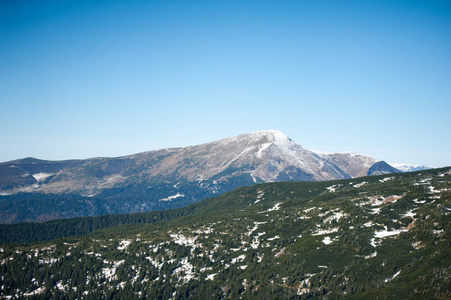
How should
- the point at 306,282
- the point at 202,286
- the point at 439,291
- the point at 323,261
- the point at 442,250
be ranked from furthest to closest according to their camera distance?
the point at 202,286
the point at 323,261
the point at 306,282
the point at 442,250
the point at 439,291

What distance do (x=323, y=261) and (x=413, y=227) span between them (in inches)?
1903

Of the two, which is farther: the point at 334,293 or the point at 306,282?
the point at 306,282

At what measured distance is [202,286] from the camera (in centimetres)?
19950

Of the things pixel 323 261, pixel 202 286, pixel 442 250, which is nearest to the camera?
pixel 442 250

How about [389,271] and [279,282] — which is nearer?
[389,271]

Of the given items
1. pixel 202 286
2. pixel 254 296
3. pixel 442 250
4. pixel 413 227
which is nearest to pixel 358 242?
pixel 413 227

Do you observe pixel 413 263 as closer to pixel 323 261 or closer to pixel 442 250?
pixel 442 250

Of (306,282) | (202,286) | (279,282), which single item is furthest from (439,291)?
(202,286)

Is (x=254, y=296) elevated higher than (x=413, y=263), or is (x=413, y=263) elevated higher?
(x=413, y=263)

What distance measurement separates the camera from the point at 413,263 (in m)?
153

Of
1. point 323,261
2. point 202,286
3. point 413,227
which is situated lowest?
point 202,286

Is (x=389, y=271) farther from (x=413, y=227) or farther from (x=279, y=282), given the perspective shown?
(x=279, y=282)

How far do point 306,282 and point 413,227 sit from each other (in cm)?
6211

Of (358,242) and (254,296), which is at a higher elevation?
(358,242)
